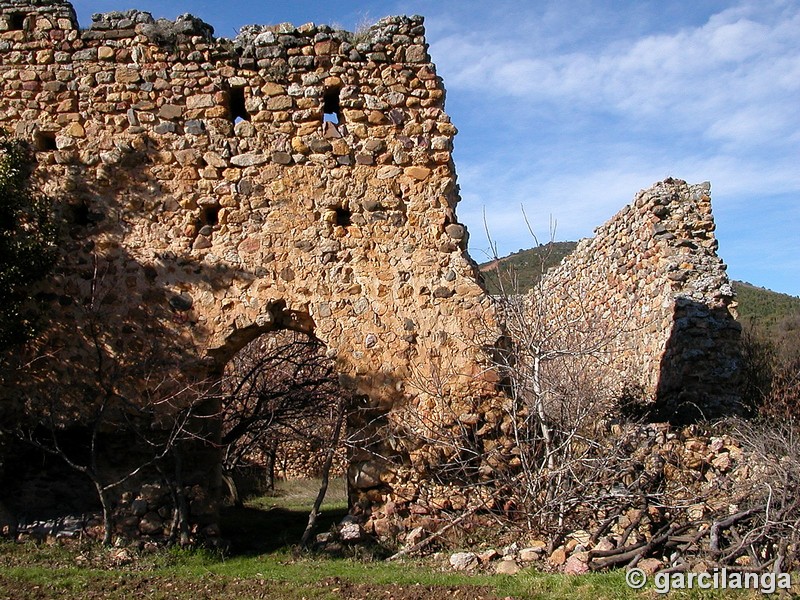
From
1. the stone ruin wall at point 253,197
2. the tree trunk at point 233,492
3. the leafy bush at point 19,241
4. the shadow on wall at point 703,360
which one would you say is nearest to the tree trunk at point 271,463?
the tree trunk at point 233,492

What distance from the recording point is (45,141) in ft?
23.4

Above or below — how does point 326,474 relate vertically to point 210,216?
below

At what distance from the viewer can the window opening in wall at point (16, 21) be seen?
7227mm

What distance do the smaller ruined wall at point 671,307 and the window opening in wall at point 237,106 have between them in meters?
4.36

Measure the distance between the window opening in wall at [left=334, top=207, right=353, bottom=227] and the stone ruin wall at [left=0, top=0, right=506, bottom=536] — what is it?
33 mm

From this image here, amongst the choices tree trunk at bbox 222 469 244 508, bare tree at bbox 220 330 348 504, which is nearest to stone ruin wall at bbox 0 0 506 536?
bare tree at bbox 220 330 348 504

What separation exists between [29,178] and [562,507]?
5.80 m

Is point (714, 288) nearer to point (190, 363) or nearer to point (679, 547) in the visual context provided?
point (679, 547)

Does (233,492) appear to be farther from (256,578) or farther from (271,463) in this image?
(256,578)

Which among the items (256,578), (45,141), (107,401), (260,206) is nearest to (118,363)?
(107,401)

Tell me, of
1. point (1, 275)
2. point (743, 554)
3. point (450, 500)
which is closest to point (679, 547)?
point (743, 554)

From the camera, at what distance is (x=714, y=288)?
10117mm

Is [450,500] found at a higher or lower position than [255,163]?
lower

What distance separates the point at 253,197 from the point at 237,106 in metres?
1.10
